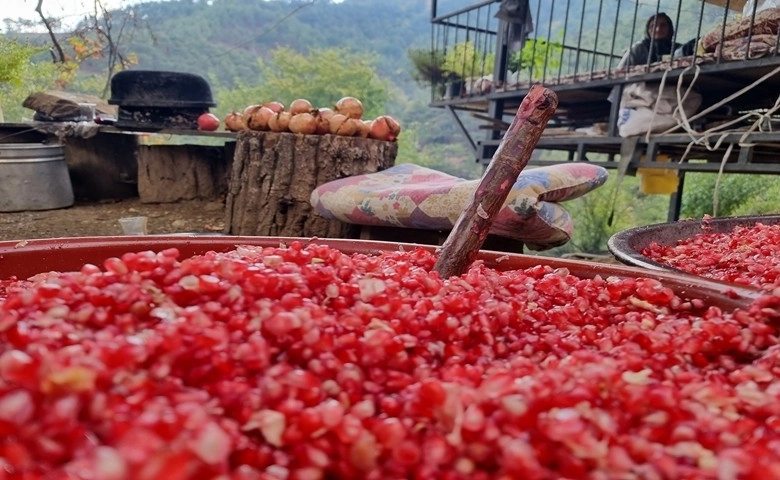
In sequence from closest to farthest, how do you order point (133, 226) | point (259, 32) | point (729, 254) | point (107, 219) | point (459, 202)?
point (729, 254), point (459, 202), point (133, 226), point (107, 219), point (259, 32)

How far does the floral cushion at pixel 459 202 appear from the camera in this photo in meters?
2.70

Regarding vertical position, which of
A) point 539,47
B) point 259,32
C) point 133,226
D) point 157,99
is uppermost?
point 259,32

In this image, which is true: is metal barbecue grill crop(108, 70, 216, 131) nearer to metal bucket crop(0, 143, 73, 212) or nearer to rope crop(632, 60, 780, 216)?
metal bucket crop(0, 143, 73, 212)

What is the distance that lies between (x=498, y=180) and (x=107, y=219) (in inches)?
199

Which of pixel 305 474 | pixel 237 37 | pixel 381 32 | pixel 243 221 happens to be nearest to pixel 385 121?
pixel 243 221

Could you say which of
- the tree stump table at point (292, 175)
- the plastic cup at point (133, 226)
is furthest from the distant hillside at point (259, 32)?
the plastic cup at point (133, 226)

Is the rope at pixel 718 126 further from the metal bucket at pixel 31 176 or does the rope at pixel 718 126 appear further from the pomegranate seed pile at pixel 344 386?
the metal bucket at pixel 31 176

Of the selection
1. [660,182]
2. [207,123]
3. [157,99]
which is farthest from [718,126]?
[157,99]

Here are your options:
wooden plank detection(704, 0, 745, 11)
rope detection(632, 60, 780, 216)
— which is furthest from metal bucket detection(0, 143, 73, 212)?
wooden plank detection(704, 0, 745, 11)

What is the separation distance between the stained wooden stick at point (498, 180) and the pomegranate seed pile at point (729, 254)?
0.67 metres

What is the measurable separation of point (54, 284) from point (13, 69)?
710 cm

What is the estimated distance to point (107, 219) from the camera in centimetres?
515

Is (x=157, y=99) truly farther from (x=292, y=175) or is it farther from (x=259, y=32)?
(x=259, y=32)

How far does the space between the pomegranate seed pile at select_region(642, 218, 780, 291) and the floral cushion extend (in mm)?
783
